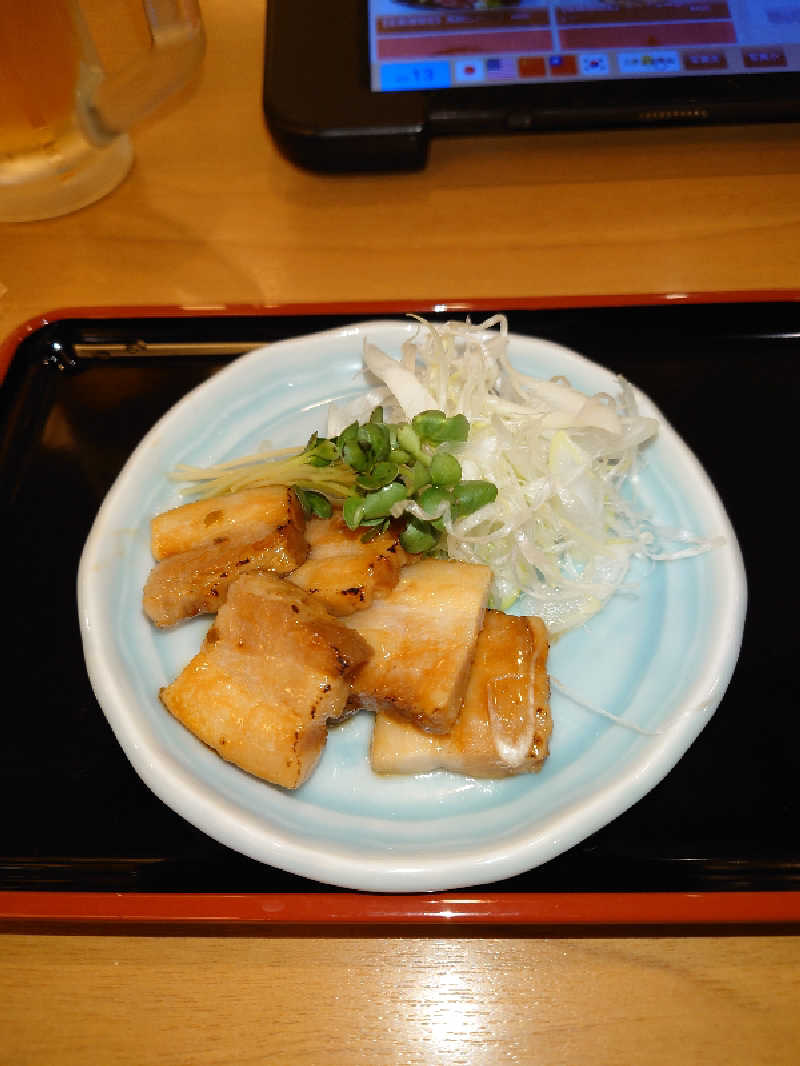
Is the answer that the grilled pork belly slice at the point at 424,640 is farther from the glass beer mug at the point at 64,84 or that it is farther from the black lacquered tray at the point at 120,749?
the glass beer mug at the point at 64,84

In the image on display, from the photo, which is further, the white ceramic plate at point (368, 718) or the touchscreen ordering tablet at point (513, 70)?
the touchscreen ordering tablet at point (513, 70)

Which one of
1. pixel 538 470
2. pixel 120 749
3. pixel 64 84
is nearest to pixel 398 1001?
pixel 120 749

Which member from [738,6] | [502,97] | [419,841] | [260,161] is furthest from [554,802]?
[738,6]

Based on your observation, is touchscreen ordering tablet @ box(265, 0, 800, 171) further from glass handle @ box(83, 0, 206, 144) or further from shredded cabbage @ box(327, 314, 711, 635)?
shredded cabbage @ box(327, 314, 711, 635)

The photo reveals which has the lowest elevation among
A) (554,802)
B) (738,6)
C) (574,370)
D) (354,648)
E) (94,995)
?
(94,995)

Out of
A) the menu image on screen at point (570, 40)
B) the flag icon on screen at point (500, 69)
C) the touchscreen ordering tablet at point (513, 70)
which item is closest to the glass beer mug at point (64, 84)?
the touchscreen ordering tablet at point (513, 70)

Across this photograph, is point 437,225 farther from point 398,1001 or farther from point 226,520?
point 398,1001

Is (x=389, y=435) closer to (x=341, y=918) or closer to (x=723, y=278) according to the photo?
(x=341, y=918)
